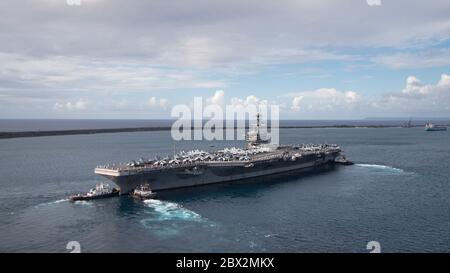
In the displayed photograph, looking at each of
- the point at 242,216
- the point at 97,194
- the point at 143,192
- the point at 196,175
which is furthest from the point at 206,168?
the point at 242,216

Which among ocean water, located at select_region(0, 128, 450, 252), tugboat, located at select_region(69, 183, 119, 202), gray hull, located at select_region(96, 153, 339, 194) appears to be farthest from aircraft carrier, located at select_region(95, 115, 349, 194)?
ocean water, located at select_region(0, 128, 450, 252)

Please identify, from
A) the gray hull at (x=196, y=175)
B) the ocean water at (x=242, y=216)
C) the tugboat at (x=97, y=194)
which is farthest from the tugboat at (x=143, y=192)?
the tugboat at (x=97, y=194)

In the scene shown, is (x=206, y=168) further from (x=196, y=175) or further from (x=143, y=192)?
(x=143, y=192)

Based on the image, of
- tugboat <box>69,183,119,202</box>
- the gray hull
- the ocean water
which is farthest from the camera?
the gray hull

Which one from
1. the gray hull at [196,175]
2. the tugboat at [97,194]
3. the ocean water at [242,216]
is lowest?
the ocean water at [242,216]

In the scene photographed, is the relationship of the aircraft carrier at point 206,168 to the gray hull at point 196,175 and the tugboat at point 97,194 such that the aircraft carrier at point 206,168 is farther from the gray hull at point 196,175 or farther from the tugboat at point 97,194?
the tugboat at point 97,194

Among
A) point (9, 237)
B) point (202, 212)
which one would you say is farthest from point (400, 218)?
point (9, 237)

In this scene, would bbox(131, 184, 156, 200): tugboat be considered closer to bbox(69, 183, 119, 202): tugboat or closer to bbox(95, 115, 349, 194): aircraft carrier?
bbox(95, 115, 349, 194): aircraft carrier
